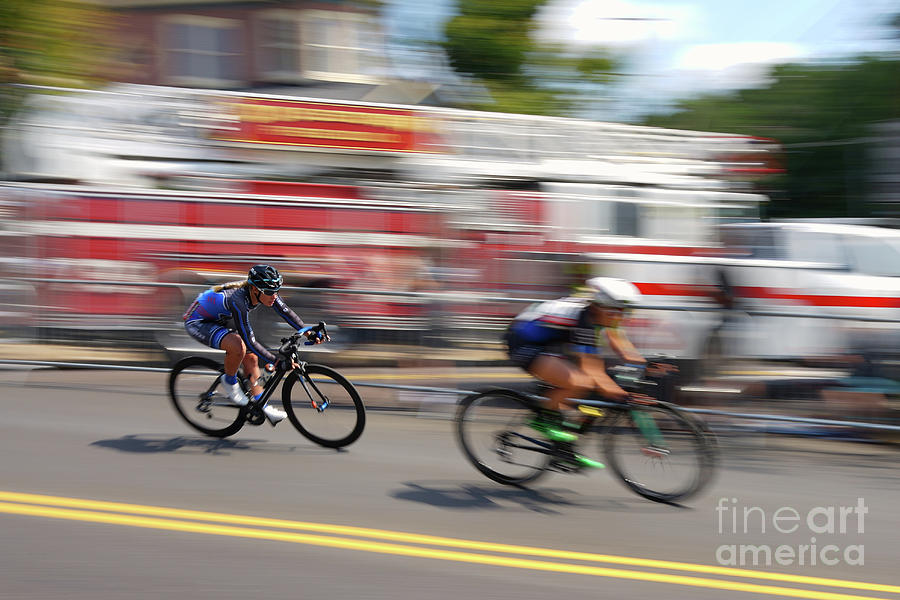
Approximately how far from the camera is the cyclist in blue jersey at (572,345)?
632cm

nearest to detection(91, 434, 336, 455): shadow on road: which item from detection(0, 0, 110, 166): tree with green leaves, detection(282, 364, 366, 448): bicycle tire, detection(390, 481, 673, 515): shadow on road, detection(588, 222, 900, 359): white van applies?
detection(282, 364, 366, 448): bicycle tire

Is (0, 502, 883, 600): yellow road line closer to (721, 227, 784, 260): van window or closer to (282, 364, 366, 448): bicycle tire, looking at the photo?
(282, 364, 366, 448): bicycle tire

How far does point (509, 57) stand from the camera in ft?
89.7

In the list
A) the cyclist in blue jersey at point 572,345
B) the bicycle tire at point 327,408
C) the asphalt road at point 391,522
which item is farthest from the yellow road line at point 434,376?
the cyclist in blue jersey at point 572,345

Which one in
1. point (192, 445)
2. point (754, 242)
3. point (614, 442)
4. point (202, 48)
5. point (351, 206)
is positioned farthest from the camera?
point (202, 48)

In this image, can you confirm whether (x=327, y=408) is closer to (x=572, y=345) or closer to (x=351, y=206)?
(x=572, y=345)

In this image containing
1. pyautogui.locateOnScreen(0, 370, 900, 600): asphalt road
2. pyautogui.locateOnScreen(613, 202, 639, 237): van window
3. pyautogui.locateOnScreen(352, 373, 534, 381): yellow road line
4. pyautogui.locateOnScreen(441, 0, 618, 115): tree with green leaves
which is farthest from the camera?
pyautogui.locateOnScreen(441, 0, 618, 115): tree with green leaves

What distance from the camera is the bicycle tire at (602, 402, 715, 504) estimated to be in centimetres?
618

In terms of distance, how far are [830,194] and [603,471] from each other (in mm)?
30993

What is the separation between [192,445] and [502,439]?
2674 mm

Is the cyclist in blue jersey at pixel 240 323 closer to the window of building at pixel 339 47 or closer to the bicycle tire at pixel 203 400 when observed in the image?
the bicycle tire at pixel 203 400

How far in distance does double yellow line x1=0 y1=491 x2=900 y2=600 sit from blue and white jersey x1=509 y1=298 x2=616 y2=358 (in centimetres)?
155

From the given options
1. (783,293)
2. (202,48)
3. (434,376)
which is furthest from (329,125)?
(202,48)

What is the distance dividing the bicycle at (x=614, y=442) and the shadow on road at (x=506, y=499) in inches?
4.3
